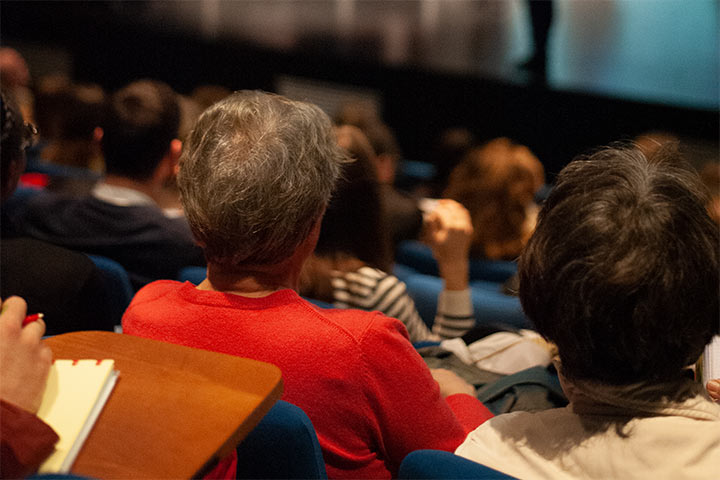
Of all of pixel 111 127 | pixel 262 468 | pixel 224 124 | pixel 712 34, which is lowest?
pixel 262 468

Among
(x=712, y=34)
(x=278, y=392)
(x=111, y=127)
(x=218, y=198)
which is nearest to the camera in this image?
(x=278, y=392)

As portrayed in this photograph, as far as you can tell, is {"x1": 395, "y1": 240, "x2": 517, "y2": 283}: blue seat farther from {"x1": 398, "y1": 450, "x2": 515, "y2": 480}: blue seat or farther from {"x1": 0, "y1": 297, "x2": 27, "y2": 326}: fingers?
{"x1": 0, "y1": 297, "x2": 27, "y2": 326}: fingers

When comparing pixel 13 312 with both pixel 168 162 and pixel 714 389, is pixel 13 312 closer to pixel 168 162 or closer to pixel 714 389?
pixel 714 389

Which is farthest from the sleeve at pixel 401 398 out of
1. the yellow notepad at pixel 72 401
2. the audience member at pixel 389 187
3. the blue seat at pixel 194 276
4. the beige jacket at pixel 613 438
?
the audience member at pixel 389 187

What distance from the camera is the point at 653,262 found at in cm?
87

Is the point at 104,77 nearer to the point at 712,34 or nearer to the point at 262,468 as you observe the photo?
the point at 712,34

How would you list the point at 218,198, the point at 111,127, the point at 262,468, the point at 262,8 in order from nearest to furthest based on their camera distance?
the point at 262,468 → the point at 218,198 → the point at 111,127 → the point at 262,8

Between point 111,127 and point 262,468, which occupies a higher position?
point 111,127

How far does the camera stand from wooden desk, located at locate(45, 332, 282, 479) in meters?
0.74

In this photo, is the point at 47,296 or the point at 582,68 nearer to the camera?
the point at 47,296

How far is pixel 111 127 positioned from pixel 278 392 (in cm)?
182

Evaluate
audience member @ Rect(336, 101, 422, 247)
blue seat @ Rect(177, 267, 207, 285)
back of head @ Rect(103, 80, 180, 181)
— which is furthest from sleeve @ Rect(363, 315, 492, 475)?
audience member @ Rect(336, 101, 422, 247)

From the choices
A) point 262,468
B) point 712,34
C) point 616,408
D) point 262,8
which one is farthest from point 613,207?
point 262,8

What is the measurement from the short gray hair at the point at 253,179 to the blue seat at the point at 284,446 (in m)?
0.34
